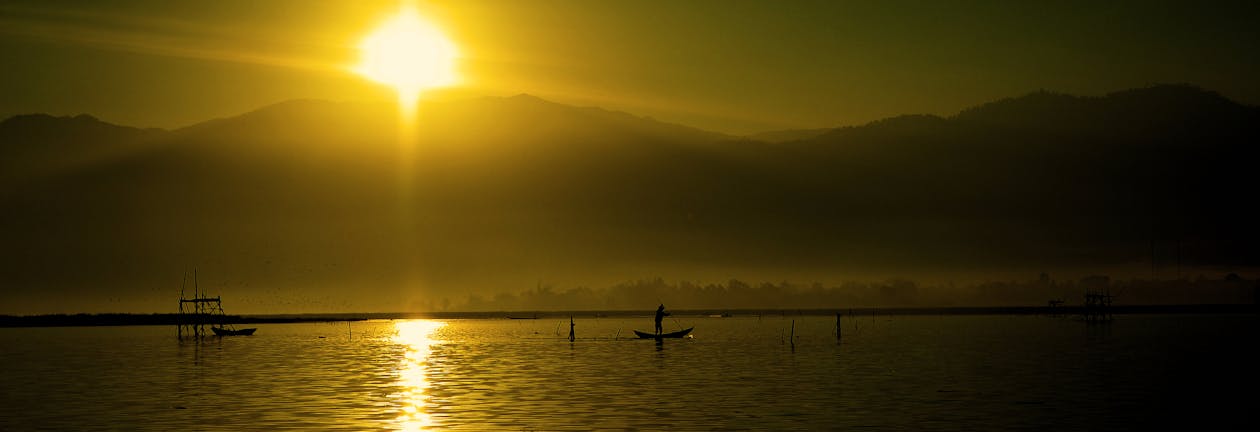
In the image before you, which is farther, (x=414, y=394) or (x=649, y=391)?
(x=649, y=391)

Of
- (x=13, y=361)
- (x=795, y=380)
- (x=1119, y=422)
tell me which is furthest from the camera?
(x=13, y=361)

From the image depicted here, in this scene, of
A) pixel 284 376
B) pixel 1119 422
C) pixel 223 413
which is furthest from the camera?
pixel 284 376

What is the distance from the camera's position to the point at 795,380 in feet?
247

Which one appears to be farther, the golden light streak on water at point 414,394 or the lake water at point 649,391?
the lake water at point 649,391

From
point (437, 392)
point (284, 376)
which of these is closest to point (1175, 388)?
point (437, 392)

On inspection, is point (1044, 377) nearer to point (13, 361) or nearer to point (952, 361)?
point (952, 361)

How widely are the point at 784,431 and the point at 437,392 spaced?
25444mm

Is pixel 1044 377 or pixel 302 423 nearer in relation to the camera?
pixel 302 423

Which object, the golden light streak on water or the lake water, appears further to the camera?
the lake water

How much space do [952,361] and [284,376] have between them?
49266mm

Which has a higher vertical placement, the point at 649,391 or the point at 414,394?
the point at 414,394

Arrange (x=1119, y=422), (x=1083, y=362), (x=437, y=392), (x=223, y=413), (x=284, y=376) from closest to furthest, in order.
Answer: (x=1119, y=422) → (x=223, y=413) → (x=437, y=392) → (x=284, y=376) → (x=1083, y=362)

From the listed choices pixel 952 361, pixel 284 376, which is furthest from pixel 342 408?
pixel 952 361

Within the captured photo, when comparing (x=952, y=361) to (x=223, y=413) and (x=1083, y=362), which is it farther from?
(x=223, y=413)
